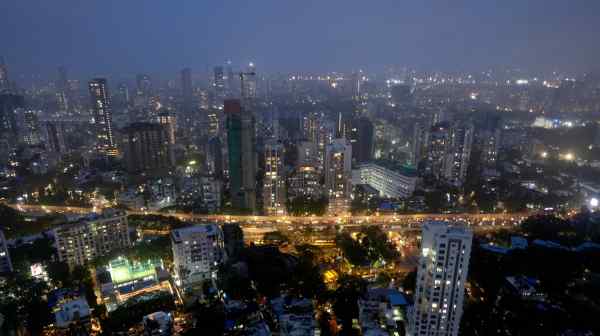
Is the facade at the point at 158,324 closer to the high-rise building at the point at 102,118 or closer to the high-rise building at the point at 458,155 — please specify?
the high-rise building at the point at 458,155

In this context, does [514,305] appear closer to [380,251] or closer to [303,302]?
[380,251]

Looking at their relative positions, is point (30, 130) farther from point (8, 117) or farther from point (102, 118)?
point (102, 118)

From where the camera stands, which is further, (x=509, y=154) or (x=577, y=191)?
(x=509, y=154)

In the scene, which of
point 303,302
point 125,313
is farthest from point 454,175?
point 125,313

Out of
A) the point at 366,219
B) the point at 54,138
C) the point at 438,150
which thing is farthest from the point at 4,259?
the point at 438,150

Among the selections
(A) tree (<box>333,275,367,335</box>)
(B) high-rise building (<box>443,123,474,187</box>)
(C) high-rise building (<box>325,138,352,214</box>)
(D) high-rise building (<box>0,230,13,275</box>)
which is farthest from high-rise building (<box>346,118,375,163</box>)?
(D) high-rise building (<box>0,230,13,275</box>)
